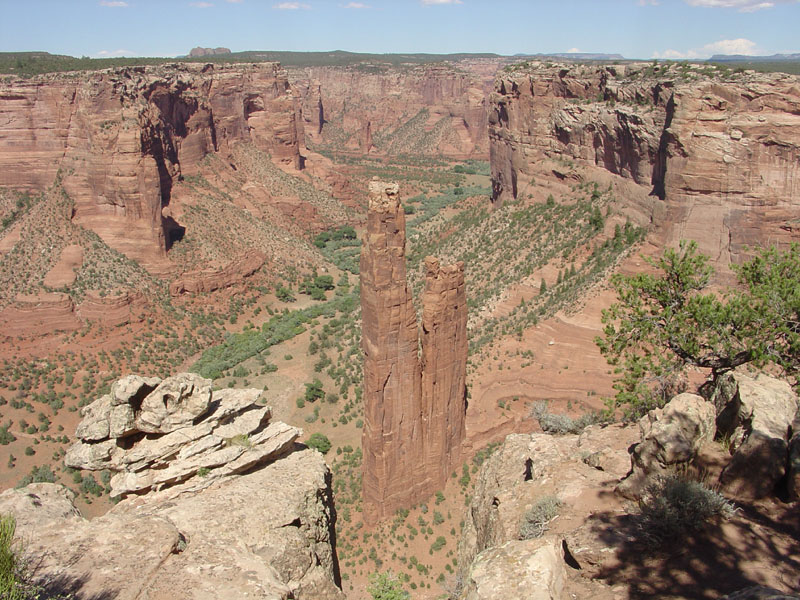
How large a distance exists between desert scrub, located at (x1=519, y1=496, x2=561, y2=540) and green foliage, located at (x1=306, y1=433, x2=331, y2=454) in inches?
779

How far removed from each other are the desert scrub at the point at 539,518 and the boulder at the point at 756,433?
3.35m

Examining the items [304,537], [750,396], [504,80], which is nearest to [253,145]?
[504,80]

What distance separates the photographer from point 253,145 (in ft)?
241

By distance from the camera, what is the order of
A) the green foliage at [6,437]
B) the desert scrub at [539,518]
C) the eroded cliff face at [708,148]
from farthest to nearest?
the green foliage at [6,437] → the eroded cliff face at [708,148] → the desert scrub at [539,518]

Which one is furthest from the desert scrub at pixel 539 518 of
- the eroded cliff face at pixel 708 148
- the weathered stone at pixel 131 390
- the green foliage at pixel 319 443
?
the eroded cliff face at pixel 708 148

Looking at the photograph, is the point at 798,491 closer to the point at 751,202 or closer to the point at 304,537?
the point at 304,537

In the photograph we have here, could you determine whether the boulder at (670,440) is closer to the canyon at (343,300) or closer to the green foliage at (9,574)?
the canyon at (343,300)

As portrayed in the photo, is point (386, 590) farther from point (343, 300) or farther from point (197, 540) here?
point (343, 300)

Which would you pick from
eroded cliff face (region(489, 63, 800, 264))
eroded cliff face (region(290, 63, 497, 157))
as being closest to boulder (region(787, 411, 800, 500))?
eroded cliff face (region(489, 63, 800, 264))

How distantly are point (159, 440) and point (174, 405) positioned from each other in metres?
1.06

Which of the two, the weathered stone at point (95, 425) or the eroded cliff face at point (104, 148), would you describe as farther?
the eroded cliff face at point (104, 148)

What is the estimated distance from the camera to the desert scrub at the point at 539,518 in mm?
12008

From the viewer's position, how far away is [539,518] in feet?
39.9

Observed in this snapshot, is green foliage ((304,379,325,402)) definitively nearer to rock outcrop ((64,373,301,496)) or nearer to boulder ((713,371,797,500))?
rock outcrop ((64,373,301,496))
